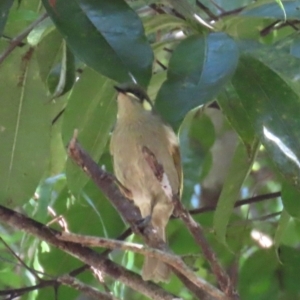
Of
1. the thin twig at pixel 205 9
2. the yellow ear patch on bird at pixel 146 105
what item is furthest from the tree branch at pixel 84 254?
the thin twig at pixel 205 9

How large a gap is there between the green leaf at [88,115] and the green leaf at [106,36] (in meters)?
0.25

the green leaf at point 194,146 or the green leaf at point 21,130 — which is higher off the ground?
the green leaf at point 21,130

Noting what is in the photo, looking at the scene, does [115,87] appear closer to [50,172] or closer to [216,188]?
[50,172]

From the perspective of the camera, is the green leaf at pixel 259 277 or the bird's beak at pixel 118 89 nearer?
the bird's beak at pixel 118 89

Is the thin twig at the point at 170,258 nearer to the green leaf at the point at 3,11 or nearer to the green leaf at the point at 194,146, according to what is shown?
the green leaf at the point at 3,11

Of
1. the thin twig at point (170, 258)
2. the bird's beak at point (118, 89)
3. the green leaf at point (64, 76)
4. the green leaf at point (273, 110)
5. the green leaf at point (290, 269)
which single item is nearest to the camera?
the thin twig at point (170, 258)

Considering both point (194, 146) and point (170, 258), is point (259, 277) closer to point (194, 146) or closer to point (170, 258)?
point (194, 146)

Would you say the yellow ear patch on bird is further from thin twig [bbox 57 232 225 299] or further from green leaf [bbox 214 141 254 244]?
thin twig [bbox 57 232 225 299]

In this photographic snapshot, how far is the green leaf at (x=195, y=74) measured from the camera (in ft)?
3.08

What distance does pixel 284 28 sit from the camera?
163 cm

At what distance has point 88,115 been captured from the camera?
51.1 inches

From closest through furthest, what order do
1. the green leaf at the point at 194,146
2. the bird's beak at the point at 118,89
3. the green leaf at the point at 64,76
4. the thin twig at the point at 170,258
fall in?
A: the thin twig at the point at 170,258
the green leaf at the point at 64,76
the bird's beak at the point at 118,89
the green leaf at the point at 194,146

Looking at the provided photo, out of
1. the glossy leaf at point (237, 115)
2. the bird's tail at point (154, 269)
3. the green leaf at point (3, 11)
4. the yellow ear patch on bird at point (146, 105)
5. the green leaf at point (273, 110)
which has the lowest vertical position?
the bird's tail at point (154, 269)

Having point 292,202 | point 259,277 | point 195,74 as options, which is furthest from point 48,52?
point 259,277
